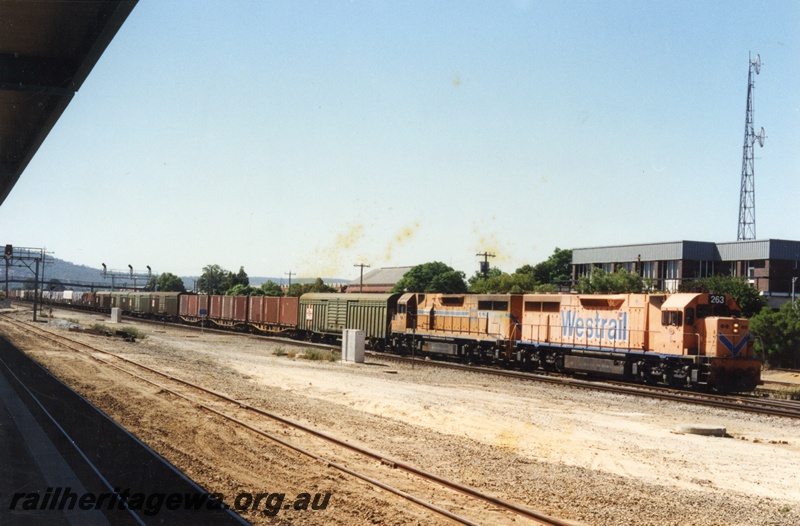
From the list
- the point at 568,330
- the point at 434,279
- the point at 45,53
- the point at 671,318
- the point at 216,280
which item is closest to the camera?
the point at 45,53

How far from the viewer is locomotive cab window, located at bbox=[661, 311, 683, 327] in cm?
2370

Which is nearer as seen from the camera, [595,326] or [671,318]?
[671,318]

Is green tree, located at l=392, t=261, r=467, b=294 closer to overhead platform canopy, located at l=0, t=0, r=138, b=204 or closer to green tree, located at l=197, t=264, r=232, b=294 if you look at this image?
green tree, located at l=197, t=264, r=232, b=294

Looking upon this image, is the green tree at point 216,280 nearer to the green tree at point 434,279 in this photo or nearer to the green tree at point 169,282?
the green tree at point 169,282

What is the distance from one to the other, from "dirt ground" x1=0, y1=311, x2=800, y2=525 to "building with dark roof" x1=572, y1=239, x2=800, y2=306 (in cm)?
5203

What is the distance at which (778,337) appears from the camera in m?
43.4

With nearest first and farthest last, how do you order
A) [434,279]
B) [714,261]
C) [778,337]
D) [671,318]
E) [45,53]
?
[45,53], [671,318], [778,337], [714,261], [434,279]

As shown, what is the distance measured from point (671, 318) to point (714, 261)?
61256mm

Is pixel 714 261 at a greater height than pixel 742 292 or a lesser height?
greater

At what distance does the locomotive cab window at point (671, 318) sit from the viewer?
77.8ft

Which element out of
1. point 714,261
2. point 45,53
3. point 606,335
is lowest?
point 606,335

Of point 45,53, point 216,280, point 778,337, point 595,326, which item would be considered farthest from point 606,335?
point 216,280

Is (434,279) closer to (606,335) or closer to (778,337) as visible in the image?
(778,337)

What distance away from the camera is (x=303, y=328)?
1826 inches
